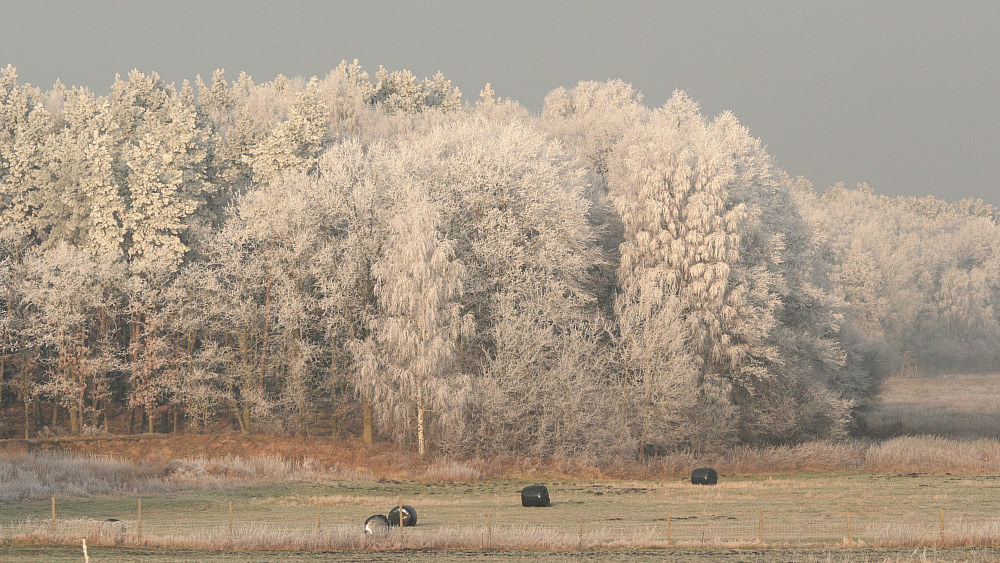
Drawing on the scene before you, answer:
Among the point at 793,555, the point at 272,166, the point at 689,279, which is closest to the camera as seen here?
the point at 793,555

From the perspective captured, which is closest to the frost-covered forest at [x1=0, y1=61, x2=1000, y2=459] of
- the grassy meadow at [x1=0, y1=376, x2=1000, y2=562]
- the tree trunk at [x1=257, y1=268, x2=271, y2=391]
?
the tree trunk at [x1=257, y1=268, x2=271, y2=391]

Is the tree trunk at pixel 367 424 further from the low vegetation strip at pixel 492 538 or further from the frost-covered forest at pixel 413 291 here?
the low vegetation strip at pixel 492 538

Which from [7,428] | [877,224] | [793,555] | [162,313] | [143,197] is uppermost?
[877,224]

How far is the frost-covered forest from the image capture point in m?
54.2

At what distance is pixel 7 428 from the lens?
2382 inches

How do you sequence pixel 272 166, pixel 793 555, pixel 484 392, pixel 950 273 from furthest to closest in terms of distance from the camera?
1. pixel 950 273
2. pixel 272 166
3. pixel 484 392
4. pixel 793 555

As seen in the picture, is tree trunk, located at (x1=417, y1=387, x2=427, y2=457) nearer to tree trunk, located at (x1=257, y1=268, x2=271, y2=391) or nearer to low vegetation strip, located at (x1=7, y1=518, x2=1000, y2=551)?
tree trunk, located at (x1=257, y1=268, x2=271, y2=391)

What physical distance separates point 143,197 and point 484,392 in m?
22.1

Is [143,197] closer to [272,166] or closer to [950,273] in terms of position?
[272,166]

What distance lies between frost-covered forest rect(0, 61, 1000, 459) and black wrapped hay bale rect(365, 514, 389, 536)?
19.8 meters

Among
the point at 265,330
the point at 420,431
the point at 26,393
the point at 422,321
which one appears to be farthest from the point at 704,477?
the point at 26,393

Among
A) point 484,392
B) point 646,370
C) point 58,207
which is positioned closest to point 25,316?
point 58,207

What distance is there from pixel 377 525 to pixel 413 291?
22.4m

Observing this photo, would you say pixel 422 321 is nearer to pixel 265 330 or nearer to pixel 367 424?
pixel 367 424
